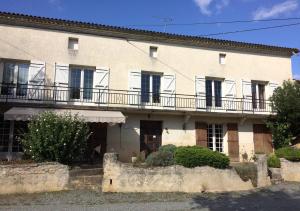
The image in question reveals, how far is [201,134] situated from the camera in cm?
2236

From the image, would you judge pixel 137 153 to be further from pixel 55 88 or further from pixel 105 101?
pixel 55 88

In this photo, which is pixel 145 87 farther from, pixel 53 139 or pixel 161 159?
pixel 53 139

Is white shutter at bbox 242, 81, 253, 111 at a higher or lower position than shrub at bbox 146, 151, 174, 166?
higher

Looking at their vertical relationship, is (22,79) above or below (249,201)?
above

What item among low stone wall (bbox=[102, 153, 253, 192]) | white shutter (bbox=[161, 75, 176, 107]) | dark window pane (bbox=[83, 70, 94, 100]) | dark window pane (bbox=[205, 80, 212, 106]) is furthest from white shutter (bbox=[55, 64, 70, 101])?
dark window pane (bbox=[205, 80, 212, 106])

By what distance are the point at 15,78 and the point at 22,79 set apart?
38 cm

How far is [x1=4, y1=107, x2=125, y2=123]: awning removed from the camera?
56.1 feet

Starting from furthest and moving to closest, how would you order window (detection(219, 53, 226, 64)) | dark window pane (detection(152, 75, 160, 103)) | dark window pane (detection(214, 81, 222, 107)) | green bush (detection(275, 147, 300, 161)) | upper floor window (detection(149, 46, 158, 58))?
window (detection(219, 53, 226, 64)) → dark window pane (detection(214, 81, 222, 107)) → upper floor window (detection(149, 46, 158, 58)) → dark window pane (detection(152, 75, 160, 103)) → green bush (detection(275, 147, 300, 161))

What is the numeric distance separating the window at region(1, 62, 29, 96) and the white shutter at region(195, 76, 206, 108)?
10.6 meters

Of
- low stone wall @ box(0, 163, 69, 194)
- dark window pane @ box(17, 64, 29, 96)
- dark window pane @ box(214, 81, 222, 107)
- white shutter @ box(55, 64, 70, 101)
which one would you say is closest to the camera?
low stone wall @ box(0, 163, 69, 194)

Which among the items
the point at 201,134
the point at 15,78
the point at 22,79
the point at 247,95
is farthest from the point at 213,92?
the point at 15,78

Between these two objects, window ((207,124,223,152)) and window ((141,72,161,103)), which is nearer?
window ((141,72,161,103))

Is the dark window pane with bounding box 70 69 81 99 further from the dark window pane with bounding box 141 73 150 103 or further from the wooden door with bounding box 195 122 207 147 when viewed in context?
the wooden door with bounding box 195 122 207 147

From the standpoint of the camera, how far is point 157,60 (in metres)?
22.4
